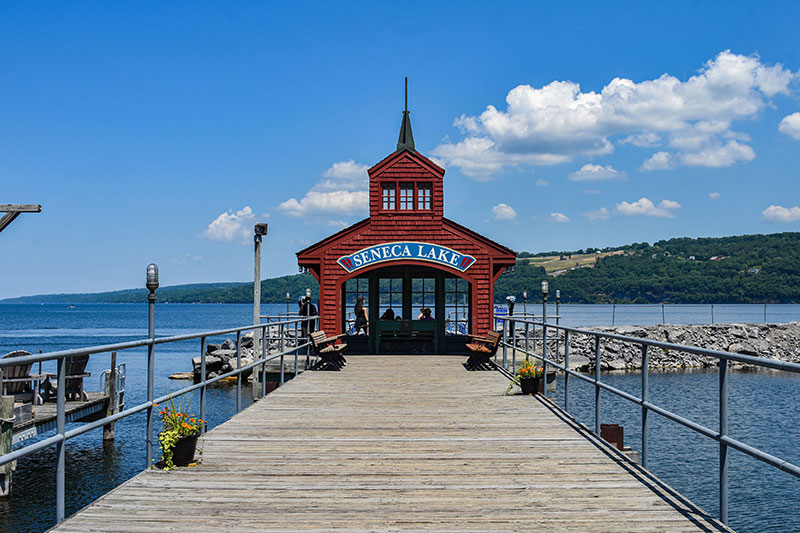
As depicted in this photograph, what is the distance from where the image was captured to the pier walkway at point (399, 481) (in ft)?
17.5

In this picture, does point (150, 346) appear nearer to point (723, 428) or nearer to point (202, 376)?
point (202, 376)

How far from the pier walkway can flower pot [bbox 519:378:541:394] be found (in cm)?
122

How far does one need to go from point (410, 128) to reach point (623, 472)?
737 inches

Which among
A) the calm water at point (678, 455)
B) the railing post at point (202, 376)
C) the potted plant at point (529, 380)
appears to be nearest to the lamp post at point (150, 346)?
the railing post at point (202, 376)

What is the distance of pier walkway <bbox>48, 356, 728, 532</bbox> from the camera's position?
5324 millimetres

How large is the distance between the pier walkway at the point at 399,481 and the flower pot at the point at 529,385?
1222 mm

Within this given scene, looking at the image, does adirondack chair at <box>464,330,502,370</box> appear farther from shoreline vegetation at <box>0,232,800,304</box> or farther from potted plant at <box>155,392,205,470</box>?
shoreline vegetation at <box>0,232,800,304</box>

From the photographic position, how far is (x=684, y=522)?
5.30m

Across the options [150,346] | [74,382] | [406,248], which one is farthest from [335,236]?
[150,346]

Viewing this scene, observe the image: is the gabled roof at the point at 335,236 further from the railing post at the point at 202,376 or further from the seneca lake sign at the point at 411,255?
the railing post at the point at 202,376

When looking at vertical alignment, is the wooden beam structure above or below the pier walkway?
above

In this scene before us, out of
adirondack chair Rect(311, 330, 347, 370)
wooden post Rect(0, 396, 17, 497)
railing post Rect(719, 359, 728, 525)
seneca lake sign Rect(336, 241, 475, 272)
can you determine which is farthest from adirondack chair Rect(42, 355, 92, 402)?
railing post Rect(719, 359, 728, 525)

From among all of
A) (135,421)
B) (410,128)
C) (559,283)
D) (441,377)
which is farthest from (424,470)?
(559,283)

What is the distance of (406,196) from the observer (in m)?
20.0
